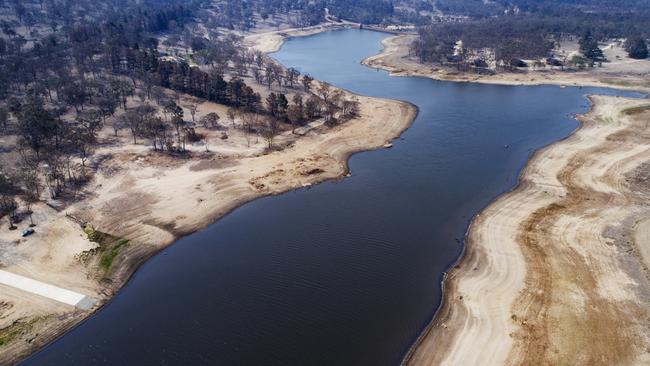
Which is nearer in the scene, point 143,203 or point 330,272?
point 330,272

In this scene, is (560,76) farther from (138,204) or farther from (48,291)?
(48,291)

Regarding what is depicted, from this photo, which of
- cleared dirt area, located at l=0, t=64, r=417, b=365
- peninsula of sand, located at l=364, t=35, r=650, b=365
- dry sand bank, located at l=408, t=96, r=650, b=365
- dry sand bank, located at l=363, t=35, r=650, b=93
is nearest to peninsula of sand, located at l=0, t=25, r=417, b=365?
cleared dirt area, located at l=0, t=64, r=417, b=365

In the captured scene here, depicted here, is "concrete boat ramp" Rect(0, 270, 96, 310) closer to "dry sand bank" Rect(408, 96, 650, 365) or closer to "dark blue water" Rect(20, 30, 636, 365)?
"dark blue water" Rect(20, 30, 636, 365)

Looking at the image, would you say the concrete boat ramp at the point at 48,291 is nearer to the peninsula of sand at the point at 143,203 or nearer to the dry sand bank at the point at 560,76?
the peninsula of sand at the point at 143,203

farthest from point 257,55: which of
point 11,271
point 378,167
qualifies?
point 11,271

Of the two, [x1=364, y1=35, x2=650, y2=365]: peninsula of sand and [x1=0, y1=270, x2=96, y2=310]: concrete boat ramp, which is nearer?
[x1=364, y1=35, x2=650, y2=365]: peninsula of sand

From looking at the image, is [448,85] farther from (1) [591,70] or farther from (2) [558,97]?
(1) [591,70]

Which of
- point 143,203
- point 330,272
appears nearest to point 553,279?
point 330,272
